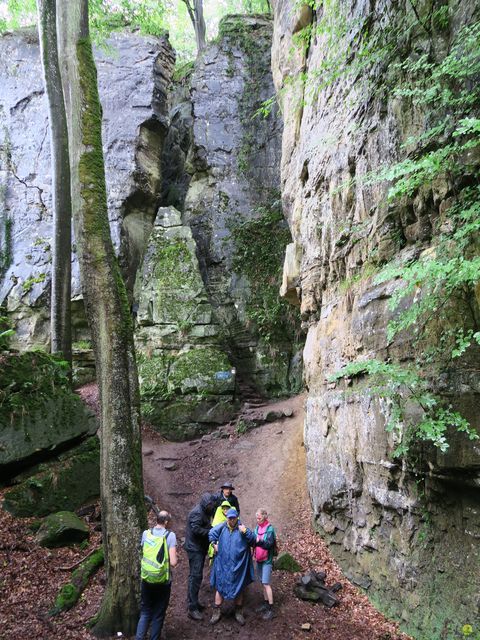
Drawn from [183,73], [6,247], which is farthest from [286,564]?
[183,73]

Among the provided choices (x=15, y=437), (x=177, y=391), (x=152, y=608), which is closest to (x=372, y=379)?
(x=152, y=608)

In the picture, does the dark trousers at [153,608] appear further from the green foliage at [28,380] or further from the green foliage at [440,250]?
the green foliage at [28,380]

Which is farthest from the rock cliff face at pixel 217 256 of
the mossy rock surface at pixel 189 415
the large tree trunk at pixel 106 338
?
the large tree trunk at pixel 106 338

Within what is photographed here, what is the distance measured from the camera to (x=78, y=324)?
57.9 ft

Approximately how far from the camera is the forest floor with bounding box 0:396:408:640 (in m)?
5.54

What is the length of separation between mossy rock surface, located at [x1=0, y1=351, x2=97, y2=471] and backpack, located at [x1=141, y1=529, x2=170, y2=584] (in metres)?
3.90

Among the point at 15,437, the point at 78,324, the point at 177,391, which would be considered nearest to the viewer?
the point at 15,437

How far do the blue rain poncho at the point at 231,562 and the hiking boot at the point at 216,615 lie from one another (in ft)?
0.66

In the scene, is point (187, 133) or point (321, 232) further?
point (187, 133)

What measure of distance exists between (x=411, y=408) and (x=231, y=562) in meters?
3.35

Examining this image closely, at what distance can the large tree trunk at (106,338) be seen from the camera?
532cm

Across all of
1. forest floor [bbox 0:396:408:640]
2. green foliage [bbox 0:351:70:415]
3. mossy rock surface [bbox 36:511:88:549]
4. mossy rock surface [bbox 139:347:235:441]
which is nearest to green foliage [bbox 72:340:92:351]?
mossy rock surface [bbox 139:347:235:441]

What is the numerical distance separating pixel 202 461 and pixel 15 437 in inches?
242

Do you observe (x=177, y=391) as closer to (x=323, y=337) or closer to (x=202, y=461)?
(x=202, y=461)
